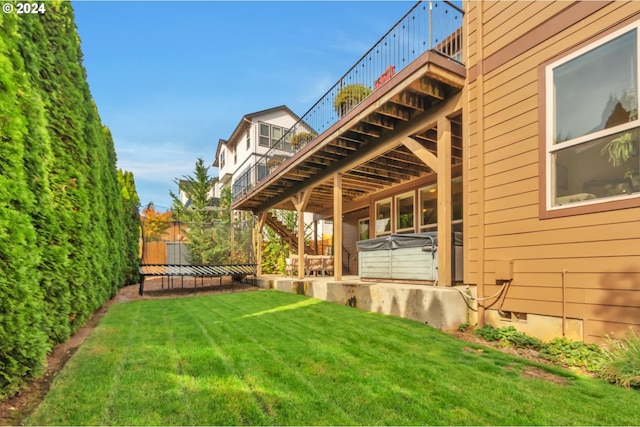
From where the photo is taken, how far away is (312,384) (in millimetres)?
2652

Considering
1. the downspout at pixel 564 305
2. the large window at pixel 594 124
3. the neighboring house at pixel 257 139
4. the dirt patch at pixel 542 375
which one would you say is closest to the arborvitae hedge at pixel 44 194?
the dirt patch at pixel 542 375

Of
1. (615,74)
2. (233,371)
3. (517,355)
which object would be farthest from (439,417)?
(615,74)

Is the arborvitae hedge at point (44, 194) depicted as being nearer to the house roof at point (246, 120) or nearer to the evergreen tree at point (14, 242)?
the evergreen tree at point (14, 242)

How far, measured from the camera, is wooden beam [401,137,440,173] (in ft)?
16.8

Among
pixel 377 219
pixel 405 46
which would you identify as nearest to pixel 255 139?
pixel 377 219

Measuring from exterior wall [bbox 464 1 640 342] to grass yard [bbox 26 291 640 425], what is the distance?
3.01 ft

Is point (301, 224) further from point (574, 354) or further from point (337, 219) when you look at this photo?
point (574, 354)

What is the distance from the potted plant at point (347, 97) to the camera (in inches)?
283

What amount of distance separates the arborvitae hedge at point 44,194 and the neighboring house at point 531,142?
4373 millimetres

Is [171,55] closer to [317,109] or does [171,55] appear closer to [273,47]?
[273,47]

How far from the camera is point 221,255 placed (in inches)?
558

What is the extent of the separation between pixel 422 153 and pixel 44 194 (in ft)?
16.4

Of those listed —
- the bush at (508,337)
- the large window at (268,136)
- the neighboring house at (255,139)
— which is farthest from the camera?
the large window at (268,136)

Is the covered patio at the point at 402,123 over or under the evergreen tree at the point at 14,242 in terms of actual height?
over
